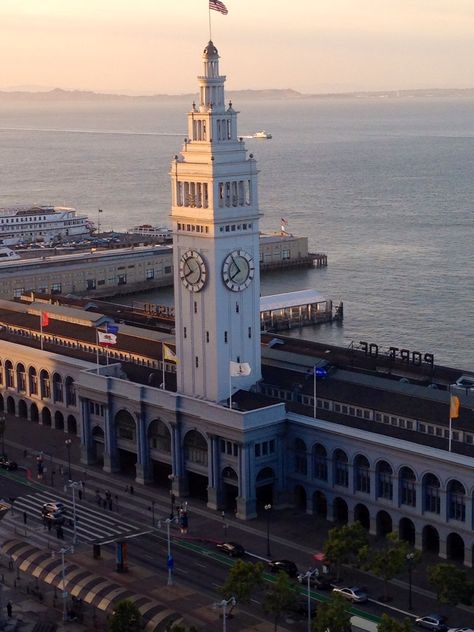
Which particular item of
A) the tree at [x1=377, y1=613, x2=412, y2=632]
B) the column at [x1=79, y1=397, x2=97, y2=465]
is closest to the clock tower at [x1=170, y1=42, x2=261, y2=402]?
the column at [x1=79, y1=397, x2=97, y2=465]

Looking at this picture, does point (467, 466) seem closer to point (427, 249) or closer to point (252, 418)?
point (252, 418)

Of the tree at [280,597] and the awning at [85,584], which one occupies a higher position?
the tree at [280,597]

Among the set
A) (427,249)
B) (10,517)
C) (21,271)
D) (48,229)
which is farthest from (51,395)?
(48,229)

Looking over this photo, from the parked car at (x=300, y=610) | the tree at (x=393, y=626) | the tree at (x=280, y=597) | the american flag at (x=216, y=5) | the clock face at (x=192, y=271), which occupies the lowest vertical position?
the parked car at (x=300, y=610)

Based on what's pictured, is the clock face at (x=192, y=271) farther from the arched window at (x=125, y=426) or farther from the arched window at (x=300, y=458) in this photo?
the arched window at (x=300, y=458)

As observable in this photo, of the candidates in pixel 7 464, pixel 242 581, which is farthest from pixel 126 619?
pixel 7 464

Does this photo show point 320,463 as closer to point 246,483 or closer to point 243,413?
point 246,483

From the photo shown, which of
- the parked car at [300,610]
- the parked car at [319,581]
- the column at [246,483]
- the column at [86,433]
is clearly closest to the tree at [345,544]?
the parked car at [319,581]
